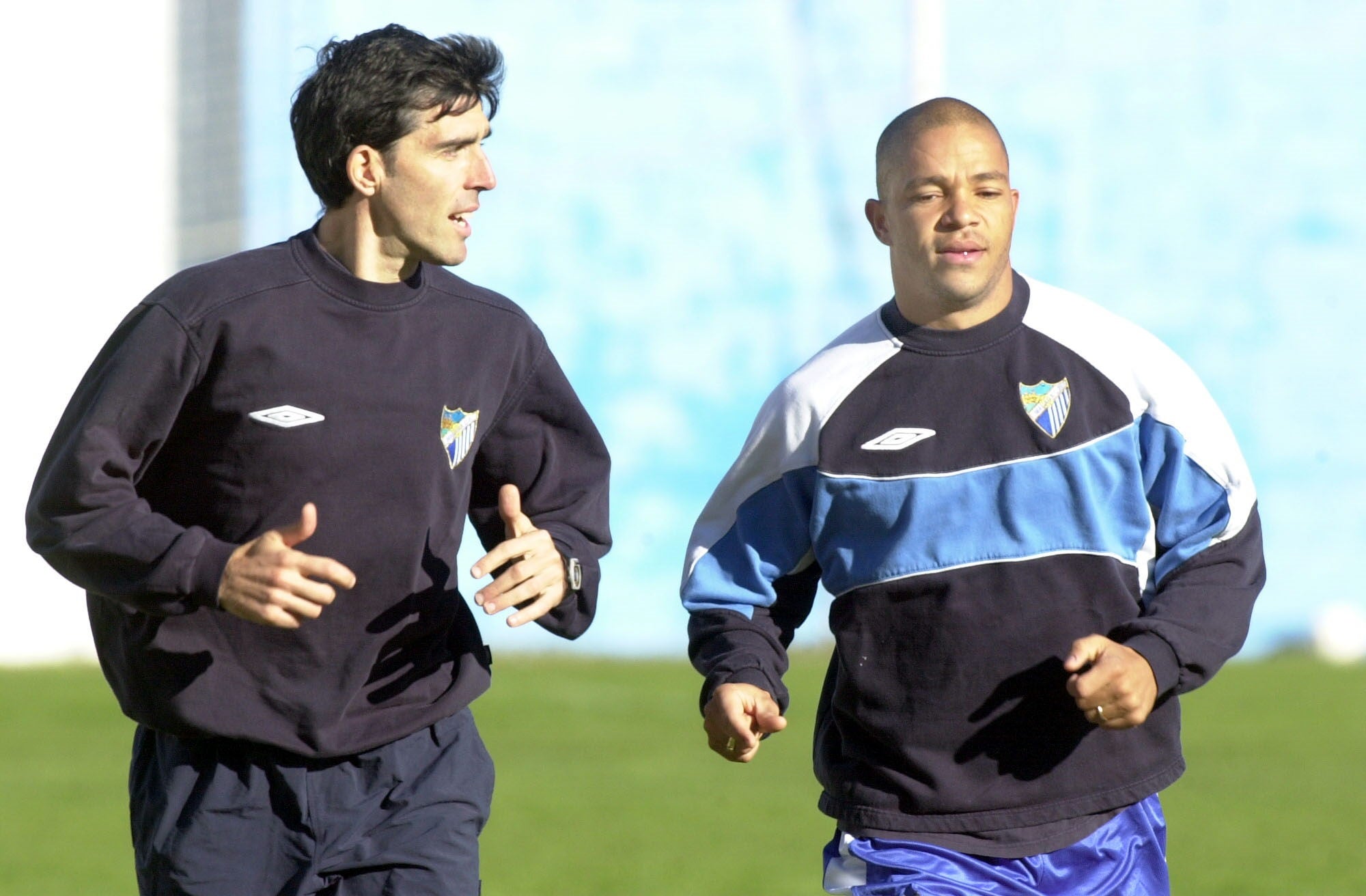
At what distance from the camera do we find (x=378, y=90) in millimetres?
3340

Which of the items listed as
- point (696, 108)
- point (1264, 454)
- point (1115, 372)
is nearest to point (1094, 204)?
point (1264, 454)

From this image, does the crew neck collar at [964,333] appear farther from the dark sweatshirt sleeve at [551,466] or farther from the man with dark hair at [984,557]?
the dark sweatshirt sleeve at [551,466]

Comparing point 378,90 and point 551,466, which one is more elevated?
point 378,90

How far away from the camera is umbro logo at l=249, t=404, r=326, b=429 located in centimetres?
312

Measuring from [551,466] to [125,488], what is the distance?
842mm

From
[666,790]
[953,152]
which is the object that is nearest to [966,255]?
[953,152]

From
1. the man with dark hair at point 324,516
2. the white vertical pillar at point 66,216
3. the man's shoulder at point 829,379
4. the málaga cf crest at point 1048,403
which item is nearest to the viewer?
the man with dark hair at point 324,516

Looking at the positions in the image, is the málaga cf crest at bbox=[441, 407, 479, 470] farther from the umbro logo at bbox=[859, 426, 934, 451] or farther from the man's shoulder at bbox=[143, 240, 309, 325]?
the umbro logo at bbox=[859, 426, 934, 451]

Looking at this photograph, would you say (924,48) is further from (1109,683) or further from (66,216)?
(1109,683)

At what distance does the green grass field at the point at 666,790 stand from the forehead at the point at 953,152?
3.43m

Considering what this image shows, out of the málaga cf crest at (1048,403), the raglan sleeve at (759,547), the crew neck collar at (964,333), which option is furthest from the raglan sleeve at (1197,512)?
the raglan sleeve at (759,547)

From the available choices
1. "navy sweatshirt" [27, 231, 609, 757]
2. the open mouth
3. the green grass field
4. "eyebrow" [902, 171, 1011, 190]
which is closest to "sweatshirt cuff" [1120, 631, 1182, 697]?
the open mouth

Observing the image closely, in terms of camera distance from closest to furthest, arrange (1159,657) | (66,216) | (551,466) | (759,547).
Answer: (1159,657) → (759,547) → (551,466) → (66,216)

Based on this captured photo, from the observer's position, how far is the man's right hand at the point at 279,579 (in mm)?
2811
